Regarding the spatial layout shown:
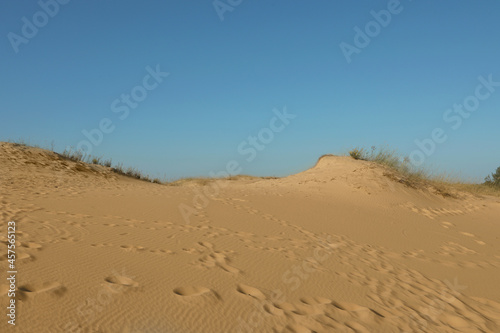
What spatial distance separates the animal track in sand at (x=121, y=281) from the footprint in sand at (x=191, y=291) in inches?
17.1

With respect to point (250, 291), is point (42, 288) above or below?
below

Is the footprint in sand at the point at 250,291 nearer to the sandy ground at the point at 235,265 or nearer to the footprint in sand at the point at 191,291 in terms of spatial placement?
the sandy ground at the point at 235,265

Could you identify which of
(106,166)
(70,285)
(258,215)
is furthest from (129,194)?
(106,166)

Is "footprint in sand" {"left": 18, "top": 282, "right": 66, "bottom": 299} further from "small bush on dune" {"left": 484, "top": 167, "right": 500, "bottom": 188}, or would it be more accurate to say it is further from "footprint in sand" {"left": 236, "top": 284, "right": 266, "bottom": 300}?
"small bush on dune" {"left": 484, "top": 167, "right": 500, "bottom": 188}

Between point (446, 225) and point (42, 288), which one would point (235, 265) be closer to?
point (42, 288)

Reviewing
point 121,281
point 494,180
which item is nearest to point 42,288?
point 121,281

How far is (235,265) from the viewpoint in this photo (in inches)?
181

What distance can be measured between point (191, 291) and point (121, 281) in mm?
726

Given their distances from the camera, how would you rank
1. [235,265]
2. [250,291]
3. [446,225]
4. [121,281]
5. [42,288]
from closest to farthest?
[42,288] → [121,281] → [250,291] → [235,265] → [446,225]

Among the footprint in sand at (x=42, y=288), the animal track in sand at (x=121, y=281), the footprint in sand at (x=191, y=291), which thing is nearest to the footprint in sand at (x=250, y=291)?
the footprint in sand at (x=191, y=291)

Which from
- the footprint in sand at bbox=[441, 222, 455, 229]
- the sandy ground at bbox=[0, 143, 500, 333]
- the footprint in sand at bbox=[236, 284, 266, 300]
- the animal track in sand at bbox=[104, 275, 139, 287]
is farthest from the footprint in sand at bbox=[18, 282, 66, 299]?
the footprint in sand at bbox=[441, 222, 455, 229]

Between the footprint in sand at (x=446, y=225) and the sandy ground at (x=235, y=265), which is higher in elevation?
the footprint in sand at (x=446, y=225)

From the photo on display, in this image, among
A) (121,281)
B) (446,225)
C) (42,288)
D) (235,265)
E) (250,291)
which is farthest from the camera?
(446,225)

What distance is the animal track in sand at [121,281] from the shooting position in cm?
353
